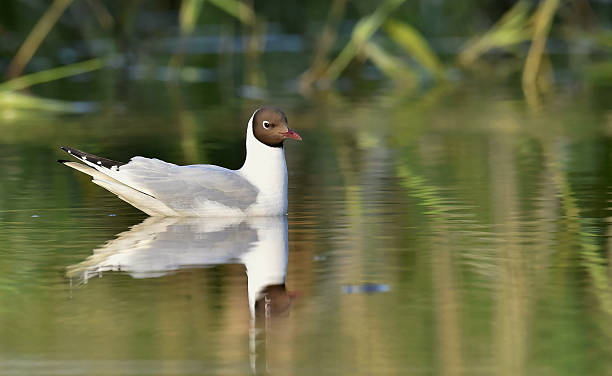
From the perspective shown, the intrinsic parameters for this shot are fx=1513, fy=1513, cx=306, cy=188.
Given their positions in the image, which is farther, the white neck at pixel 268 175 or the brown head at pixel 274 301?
the white neck at pixel 268 175

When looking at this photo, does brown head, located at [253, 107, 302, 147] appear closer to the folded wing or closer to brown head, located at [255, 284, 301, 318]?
the folded wing

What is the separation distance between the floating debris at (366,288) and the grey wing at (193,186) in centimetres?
213

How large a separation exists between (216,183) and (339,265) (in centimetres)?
166

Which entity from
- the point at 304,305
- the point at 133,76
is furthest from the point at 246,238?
the point at 133,76

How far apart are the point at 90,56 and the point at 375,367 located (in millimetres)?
17344

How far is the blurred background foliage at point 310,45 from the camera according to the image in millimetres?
15672

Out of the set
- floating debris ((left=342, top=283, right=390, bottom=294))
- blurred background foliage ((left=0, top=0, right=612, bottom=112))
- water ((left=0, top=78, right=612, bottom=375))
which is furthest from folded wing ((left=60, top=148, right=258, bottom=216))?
blurred background foliage ((left=0, top=0, right=612, bottom=112))

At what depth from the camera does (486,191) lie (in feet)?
31.1

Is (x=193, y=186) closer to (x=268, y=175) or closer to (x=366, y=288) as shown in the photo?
(x=268, y=175)

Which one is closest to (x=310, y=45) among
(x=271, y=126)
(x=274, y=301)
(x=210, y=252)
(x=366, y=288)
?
(x=271, y=126)

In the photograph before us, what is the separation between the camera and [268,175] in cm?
856

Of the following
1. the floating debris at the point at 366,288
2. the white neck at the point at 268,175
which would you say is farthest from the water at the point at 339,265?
the white neck at the point at 268,175

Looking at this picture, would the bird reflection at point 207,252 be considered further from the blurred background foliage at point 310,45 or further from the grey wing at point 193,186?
the blurred background foliage at point 310,45

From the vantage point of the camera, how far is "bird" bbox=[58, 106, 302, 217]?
8562mm
